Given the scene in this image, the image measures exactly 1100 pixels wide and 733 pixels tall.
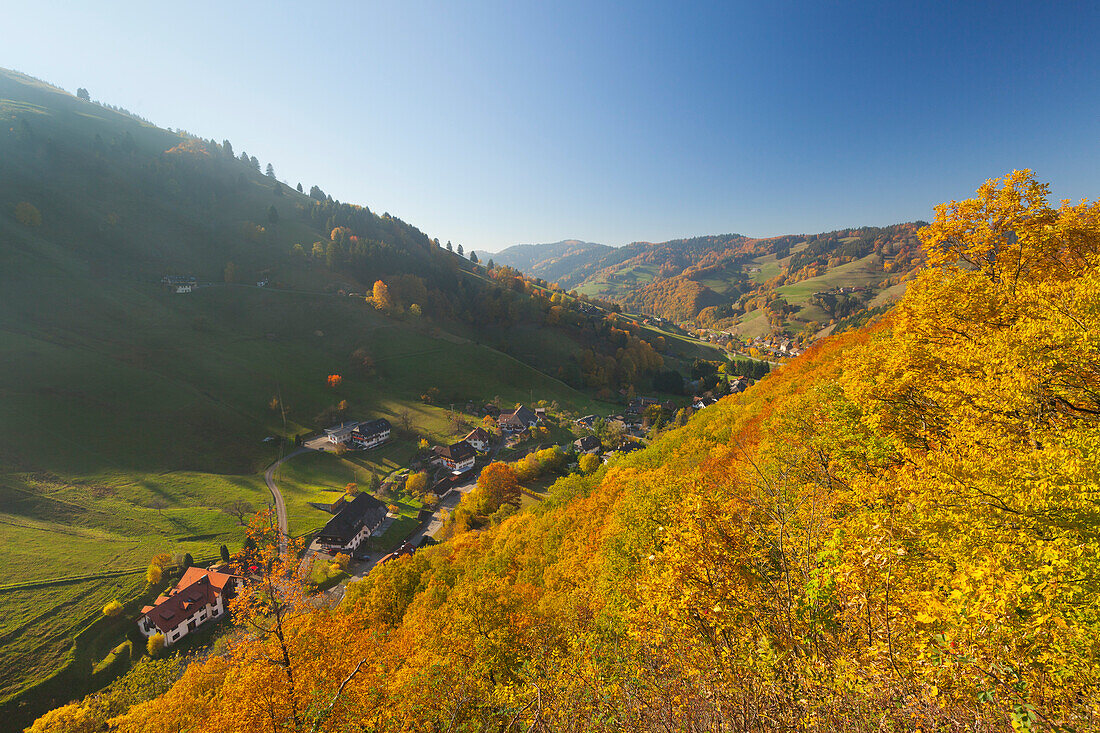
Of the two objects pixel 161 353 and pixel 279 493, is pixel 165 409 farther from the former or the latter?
pixel 279 493

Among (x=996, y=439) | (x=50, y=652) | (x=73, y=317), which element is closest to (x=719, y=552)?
(x=996, y=439)

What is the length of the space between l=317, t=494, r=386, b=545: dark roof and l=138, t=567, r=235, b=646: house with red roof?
10.3m

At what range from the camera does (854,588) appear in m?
6.62

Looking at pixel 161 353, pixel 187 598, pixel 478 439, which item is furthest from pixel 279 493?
pixel 161 353

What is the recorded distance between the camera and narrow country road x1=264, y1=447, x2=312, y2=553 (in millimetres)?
50875

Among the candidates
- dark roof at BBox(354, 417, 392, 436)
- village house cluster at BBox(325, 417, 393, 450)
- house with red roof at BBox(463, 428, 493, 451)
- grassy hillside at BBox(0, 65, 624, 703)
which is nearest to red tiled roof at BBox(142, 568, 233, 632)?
grassy hillside at BBox(0, 65, 624, 703)

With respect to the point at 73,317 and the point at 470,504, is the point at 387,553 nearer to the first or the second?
the point at 470,504

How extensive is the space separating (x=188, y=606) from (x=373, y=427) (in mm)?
41416

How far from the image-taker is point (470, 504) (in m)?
58.2

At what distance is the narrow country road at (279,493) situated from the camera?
167 feet

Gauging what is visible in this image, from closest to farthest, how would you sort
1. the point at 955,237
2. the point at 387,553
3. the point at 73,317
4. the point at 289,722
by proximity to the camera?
the point at 289,722
the point at 955,237
the point at 387,553
the point at 73,317

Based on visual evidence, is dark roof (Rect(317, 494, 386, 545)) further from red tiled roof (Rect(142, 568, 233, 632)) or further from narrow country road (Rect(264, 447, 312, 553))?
red tiled roof (Rect(142, 568, 233, 632))

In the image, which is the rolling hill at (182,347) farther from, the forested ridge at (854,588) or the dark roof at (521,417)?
the forested ridge at (854,588)

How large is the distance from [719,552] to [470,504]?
53322 millimetres
